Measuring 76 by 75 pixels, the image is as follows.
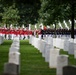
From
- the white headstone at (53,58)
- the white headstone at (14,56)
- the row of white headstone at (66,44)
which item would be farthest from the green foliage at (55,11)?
the white headstone at (14,56)

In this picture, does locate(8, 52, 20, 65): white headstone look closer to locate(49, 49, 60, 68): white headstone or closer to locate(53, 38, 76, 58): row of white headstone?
locate(49, 49, 60, 68): white headstone

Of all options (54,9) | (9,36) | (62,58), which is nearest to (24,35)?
(9,36)

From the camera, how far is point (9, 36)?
2418 inches

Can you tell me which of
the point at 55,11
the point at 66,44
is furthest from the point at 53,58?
the point at 55,11

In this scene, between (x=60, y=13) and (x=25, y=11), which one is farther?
(x=25, y=11)

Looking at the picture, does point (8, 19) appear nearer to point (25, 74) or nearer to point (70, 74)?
point (25, 74)

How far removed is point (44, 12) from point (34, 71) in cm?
3900

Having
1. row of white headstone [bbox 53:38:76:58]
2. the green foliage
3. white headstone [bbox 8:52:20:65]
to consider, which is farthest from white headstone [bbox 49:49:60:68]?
the green foliage

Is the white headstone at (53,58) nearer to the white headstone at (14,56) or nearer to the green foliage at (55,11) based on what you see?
the white headstone at (14,56)

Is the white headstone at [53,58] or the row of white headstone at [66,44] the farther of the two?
the row of white headstone at [66,44]

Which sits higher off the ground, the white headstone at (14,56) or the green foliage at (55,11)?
the green foliage at (55,11)

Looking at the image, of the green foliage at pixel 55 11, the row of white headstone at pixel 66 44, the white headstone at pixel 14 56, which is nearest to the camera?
the white headstone at pixel 14 56

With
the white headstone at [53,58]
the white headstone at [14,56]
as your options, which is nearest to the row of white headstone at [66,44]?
the white headstone at [53,58]

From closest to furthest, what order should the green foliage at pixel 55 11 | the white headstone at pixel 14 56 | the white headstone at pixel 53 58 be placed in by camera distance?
the white headstone at pixel 14 56 < the white headstone at pixel 53 58 < the green foliage at pixel 55 11
